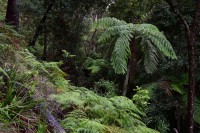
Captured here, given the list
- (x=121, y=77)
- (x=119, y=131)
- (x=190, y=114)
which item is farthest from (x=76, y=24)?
(x=119, y=131)

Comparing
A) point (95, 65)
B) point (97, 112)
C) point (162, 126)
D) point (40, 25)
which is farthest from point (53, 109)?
point (95, 65)

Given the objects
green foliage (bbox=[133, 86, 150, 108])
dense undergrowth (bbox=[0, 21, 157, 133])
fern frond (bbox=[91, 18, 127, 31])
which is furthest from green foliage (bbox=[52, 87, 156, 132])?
fern frond (bbox=[91, 18, 127, 31])

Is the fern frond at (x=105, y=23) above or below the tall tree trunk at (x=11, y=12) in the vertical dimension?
above

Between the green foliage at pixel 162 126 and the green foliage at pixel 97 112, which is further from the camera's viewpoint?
the green foliage at pixel 162 126

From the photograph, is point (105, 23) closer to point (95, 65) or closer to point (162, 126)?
point (162, 126)

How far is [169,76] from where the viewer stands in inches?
284

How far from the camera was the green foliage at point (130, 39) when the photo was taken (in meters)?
6.10

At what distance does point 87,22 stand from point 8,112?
9.45m

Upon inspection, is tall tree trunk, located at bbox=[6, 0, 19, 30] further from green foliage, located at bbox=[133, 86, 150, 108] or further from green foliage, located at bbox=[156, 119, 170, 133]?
green foliage, located at bbox=[133, 86, 150, 108]

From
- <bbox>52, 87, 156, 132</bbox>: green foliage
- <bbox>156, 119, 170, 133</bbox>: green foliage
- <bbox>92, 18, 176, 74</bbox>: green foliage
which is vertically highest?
<bbox>92, 18, 176, 74</bbox>: green foliage

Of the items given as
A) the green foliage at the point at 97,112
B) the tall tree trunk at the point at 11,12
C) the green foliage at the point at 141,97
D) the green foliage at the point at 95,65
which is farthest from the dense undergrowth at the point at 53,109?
the green foliage at the point at 95,65

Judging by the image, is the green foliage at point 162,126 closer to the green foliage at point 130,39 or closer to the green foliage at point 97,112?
the green foliage at point 130,39

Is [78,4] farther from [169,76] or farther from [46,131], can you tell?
[46,131]

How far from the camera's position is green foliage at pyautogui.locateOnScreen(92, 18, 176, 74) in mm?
6098
